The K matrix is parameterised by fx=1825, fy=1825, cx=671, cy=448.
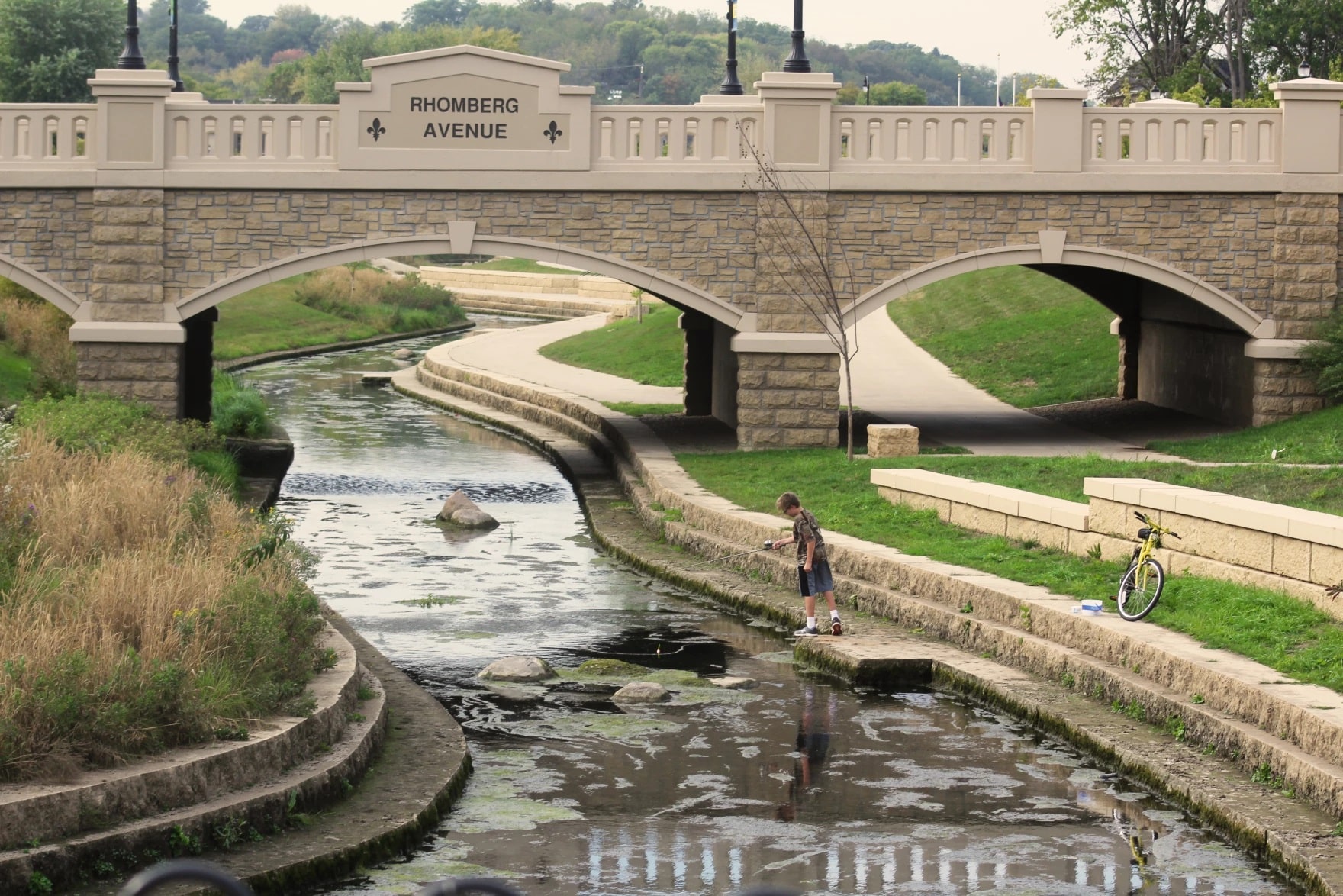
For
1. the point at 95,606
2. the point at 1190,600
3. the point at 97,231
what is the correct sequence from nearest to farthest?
the point at 95,606 < the point at 1190,600 < the point at 97,231

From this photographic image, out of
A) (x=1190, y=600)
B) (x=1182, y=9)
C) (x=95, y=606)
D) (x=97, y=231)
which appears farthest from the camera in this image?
(x=1182, y=9)

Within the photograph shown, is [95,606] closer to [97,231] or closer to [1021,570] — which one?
[1021,570]

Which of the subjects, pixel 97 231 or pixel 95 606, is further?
pixel 97 231

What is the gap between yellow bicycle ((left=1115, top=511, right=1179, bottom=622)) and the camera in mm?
13781

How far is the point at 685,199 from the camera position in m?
24.8

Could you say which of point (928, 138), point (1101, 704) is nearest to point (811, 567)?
point (1101, 704)

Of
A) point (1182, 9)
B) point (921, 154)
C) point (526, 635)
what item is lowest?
point (526, 635)

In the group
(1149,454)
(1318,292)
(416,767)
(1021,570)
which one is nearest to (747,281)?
(1149,454)

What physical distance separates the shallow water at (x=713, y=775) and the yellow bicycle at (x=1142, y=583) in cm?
136

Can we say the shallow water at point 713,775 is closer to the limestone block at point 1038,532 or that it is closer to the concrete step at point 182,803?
the concrete step at point 182,803

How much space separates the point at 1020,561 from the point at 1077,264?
31.8 ft

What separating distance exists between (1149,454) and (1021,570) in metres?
9.13

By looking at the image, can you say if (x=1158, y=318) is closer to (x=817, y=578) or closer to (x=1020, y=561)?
(x=1020, y=561)

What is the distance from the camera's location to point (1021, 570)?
16.1 m
